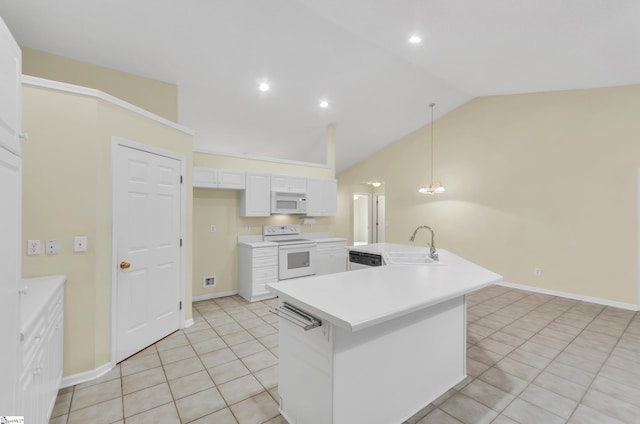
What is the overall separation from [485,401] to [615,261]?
3771 millimetres

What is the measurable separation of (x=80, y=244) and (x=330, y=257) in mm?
3908

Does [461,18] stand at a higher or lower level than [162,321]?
higher

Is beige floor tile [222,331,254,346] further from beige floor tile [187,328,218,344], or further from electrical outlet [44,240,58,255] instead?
electrical outlet [44,240,58,255]

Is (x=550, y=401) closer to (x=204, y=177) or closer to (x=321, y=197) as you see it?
(x=321, y=197)

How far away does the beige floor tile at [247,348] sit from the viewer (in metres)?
2.92

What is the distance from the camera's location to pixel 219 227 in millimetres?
4734

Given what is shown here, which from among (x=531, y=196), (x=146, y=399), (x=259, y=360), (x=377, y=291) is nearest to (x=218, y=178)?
(x=259, y=360)

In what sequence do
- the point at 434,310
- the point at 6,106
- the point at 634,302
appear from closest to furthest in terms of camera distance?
the point at 6,106
the point at 434,310
the point at 634,302

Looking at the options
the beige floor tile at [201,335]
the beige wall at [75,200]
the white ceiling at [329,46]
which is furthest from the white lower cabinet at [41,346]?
the white ceiling at [329,46]

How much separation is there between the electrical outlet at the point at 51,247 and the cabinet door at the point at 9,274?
1.44 metres

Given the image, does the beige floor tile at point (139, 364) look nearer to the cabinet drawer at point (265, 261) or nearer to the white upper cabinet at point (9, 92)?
the cabinet drawer at point (265, 261)

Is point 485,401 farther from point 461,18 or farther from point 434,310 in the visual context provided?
point 461,18

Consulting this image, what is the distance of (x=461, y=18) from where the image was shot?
9.19 ft

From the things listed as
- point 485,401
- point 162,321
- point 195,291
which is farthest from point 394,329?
point 195,291
